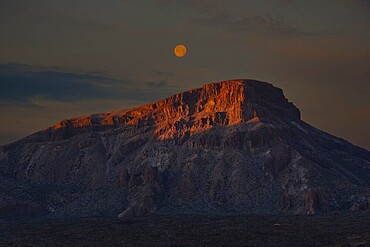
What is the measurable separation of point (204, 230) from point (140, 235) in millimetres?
15154

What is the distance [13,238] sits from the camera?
162m

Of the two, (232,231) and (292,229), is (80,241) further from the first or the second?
(292,229)

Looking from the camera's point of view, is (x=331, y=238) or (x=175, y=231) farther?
(x=175, y=231)

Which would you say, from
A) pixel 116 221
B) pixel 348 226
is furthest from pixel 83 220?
pixel 348 226

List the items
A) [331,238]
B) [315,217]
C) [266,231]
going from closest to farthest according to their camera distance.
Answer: [331,238]
[266,231]
[315,217]

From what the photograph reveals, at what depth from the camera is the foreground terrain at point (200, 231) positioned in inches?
5620

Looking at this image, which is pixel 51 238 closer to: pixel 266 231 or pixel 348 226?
pixel 266 231

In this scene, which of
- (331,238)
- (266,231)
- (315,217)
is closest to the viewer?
(331,238)

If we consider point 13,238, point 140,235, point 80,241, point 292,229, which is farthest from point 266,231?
point 13,238

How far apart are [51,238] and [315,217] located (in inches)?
2881

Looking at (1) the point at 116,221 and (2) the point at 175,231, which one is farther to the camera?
(1) the point at 116,221

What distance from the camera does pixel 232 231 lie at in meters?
159

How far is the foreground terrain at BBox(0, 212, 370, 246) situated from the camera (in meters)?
143

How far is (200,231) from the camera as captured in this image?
160 m
